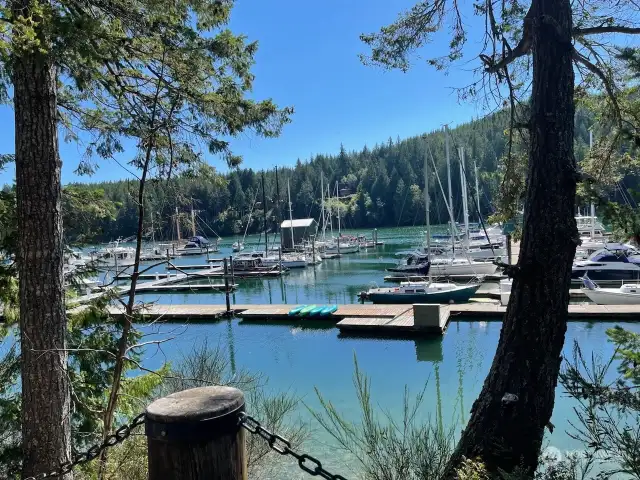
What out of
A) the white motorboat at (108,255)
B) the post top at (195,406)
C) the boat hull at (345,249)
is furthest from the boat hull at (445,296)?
the boat hull at (345,249)

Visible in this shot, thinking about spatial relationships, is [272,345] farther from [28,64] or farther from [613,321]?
[28,64]

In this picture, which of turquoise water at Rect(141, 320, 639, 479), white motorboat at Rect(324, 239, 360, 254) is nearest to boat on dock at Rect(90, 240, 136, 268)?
turquoise water at Rect(141, 320, 639, 479)

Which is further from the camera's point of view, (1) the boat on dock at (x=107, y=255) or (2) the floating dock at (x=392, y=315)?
(2) the floating dock at (x=392, y=315)

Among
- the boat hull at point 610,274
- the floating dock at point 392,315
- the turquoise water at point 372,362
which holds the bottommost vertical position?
the turquoise water at point 372,362

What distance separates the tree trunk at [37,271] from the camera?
131 inches

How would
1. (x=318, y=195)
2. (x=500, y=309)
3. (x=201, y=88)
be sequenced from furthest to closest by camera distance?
1. (x=318, y=195)
2. (x=500, y=309)
3. (x=201, y=88)

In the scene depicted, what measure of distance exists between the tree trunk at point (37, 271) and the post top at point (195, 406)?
2.20 m

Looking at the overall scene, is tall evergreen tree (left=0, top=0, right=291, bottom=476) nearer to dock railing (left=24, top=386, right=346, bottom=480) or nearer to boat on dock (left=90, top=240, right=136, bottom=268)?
boat on dock (left=90, top=240, right=136, bottom=268)

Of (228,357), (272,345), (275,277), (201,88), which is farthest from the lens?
(275,277)

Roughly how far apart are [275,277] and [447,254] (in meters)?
11.9

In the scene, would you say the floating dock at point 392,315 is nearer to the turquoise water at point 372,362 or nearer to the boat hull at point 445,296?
the turquoise water at point 372,362

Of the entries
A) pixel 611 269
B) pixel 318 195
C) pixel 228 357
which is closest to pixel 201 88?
pixel 228 357

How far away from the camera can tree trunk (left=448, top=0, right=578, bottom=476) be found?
3150 mm

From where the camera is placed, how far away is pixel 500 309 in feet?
56.9
